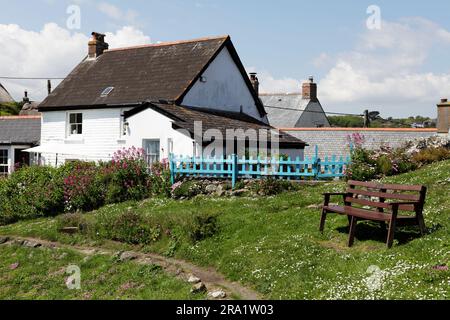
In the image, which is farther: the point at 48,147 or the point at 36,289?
the point at 48,147

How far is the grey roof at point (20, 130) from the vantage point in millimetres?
32375

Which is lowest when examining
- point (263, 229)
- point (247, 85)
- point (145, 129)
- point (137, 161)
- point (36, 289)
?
point (36, 289)

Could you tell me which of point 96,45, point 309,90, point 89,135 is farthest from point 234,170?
point 309,90

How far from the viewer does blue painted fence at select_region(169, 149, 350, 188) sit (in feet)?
58.6

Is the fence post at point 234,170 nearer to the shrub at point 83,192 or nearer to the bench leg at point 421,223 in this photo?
the shrub at point 83,192

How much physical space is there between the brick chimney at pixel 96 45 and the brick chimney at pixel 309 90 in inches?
907

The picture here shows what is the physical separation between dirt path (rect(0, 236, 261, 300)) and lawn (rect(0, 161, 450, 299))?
0.19 metres

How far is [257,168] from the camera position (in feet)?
59.3

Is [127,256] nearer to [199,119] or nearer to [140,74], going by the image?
[199,119]

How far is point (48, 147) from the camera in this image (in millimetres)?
29000
